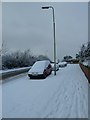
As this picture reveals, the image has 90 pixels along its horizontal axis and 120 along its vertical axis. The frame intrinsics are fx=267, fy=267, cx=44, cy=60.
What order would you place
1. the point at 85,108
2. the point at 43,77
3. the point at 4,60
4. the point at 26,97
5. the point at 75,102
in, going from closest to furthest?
the point at 85,108 → the point at 75,102 → the point at 26,97 → the point at 43,77 → the point at 4,60

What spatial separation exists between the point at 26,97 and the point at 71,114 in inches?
152

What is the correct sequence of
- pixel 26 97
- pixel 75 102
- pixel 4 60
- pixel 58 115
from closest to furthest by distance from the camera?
1. pixel 58 115
2. pixel 75 102
3. pixel 26 97
4. pixel 4 60

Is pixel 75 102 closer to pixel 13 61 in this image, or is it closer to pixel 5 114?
pixel 5 114

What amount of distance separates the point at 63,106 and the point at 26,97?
2.63m

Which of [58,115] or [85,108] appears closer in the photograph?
[58,115]

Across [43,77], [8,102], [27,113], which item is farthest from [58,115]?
[43,77]

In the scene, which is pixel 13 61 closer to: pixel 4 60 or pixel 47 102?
pixel 4 60

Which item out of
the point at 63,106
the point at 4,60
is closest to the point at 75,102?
the point at 63,106

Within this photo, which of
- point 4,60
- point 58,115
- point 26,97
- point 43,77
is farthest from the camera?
point 4,60

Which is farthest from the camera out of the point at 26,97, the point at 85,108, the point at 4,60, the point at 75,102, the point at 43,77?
the point at 4,60

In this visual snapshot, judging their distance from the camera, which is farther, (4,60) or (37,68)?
(4,60)

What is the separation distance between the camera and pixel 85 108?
30.6 feet

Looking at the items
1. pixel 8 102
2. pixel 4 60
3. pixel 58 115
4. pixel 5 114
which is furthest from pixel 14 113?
pixel 4 60

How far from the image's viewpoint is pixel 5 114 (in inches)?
339
